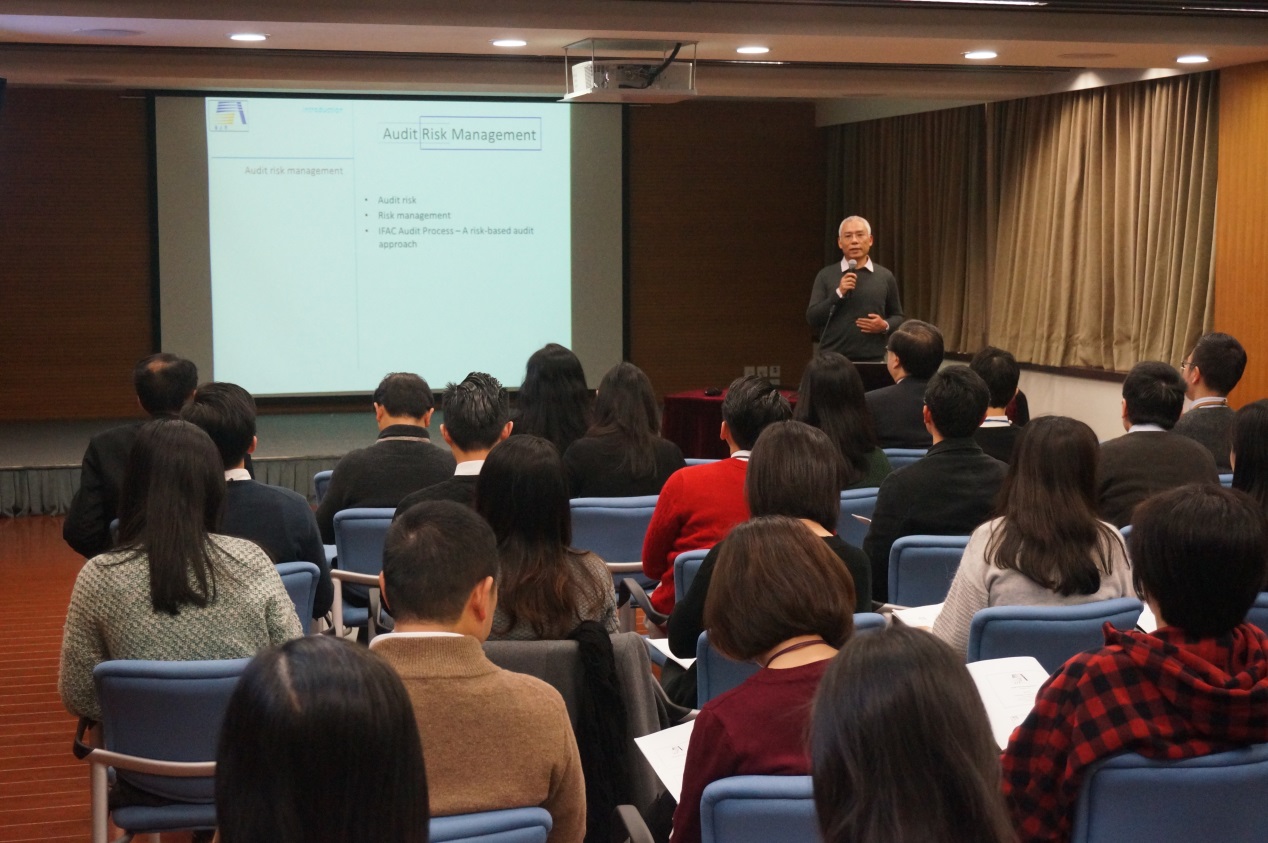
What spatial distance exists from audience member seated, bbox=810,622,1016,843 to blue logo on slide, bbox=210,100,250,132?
8319 millimetres

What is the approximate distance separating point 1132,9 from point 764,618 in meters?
5.47

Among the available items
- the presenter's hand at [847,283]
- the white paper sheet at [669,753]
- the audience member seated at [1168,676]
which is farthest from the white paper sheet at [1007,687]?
the presenter's hand at [847,283]

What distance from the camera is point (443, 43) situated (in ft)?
21.8

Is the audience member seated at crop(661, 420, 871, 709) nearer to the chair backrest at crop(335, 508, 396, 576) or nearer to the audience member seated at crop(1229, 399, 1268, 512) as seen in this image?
the audience member seated at crop(1229, 399, 1268, 512)

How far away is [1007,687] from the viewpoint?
2277mm

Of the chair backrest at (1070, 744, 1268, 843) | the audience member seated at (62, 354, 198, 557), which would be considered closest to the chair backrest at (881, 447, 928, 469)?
the audience member seated at (62, 354, 198, 557)

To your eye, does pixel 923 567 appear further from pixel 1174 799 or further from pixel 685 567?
pixel 1174 799

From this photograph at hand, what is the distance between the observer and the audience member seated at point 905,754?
3.83ft

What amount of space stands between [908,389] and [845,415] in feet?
2.92

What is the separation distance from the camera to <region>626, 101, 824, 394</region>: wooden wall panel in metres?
11.1

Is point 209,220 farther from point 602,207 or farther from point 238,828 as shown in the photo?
point 238,828

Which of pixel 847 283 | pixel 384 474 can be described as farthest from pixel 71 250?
pixel 384 474

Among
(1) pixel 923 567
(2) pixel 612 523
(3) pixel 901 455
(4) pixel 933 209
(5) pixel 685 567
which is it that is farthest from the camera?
(4) pixel 933 209

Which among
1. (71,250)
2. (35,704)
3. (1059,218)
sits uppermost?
(1059,218)
